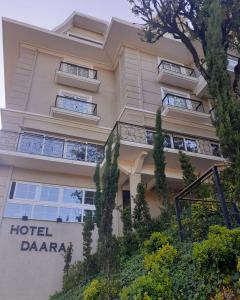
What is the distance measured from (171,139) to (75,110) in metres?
5.11

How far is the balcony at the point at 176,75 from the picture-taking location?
50.1ft

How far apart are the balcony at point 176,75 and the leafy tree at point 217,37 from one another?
11.6 ft

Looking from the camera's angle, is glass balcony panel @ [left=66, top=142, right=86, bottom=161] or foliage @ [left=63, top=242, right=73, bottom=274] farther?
glass balcony panel @ [left=66, top=142, right=86, bottom=161]

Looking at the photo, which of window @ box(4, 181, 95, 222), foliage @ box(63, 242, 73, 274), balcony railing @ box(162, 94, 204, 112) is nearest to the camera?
foliage @ box(63, 242, 73, 274)

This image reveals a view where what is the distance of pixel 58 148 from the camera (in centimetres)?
1214

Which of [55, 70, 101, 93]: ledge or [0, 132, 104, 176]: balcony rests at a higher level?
[55, 70, 101, 93]: ledge

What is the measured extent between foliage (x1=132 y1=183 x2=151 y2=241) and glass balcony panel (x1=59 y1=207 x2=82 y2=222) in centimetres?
380

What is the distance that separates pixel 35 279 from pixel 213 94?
8.44 m

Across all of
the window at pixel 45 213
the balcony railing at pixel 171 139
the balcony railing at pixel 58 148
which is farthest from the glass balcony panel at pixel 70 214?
the balcony railing at pixel 171 139

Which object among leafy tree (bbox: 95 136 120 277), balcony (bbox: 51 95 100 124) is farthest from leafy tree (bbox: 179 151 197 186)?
balcony (bbox: 51 95 100 124)

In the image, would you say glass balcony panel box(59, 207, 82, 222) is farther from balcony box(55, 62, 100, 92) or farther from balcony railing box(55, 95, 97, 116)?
balcony box(55, 62, 100, 92)

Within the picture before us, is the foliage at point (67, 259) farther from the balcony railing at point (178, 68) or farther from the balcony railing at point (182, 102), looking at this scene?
the balcony railing at point (178, 68)

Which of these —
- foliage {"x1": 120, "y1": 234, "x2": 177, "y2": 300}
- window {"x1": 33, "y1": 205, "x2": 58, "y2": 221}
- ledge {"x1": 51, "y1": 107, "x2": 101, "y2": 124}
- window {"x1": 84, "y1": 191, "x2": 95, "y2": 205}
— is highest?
ledge {"x1": 51, "y1": 107, "x2": 101, "y2": 124}

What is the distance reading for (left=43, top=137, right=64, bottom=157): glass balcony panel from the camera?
11828 millimetres
